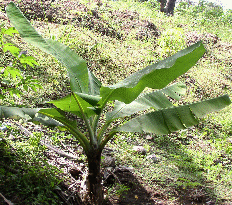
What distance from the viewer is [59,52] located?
2.61 metres

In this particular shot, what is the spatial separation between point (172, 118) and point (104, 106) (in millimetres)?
632

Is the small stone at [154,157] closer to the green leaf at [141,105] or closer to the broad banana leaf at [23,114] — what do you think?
the green leaf at [141,105]

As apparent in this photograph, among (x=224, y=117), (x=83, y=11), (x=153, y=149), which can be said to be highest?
(x=83, y=11)

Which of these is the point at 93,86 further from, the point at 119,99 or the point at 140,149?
the point at 140,149

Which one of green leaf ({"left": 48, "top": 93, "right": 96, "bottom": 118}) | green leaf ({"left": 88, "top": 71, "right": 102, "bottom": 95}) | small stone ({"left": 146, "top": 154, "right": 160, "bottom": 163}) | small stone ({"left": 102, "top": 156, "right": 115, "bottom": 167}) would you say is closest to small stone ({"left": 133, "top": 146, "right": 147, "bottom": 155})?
small stone ({"left": 146, "top": 154, "right": 160, "bottom": 163})

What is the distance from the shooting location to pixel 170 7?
12430mm

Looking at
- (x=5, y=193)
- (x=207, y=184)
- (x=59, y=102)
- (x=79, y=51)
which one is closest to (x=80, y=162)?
(x=5, y=193)

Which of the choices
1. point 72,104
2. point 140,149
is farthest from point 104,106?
point 140,149

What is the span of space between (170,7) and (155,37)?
474 centimetres

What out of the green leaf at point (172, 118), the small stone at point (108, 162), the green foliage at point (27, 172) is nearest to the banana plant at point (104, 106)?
the green leaf at point (172, 118)

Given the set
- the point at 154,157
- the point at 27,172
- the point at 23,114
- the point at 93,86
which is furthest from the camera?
the point at 154,157

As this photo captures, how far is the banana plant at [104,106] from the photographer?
2068 mm

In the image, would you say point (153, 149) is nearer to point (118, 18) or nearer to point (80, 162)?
point (80, 162)

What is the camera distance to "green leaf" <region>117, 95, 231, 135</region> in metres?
2.33
